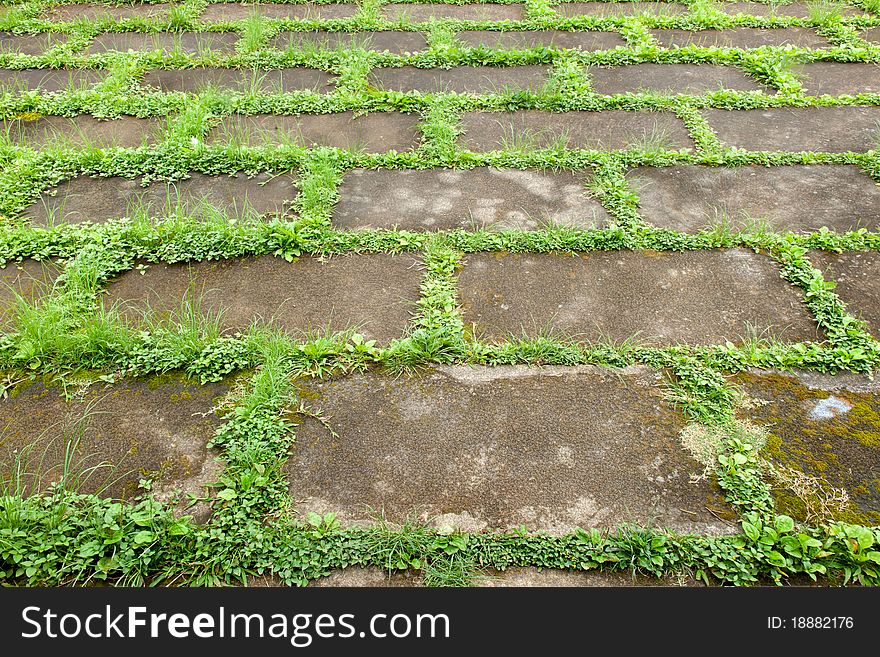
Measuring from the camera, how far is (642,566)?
2195 millimetres

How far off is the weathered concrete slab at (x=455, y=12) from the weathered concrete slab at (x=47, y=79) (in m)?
2.52

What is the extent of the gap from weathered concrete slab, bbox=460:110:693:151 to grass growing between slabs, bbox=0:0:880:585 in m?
0.05

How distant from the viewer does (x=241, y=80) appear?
508cm

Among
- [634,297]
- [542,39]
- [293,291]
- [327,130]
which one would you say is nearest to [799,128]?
[542,39]

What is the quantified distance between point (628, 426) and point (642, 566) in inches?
23.5

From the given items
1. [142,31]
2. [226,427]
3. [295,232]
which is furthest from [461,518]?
[142,31]

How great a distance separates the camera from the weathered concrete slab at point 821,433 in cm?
239

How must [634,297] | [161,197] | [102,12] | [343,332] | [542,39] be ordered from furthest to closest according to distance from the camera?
1. [102,12]
2. [542,39]
3. [161,197]
4. [634,297]
5. [343,332]

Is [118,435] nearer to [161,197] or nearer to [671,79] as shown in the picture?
[161,197]

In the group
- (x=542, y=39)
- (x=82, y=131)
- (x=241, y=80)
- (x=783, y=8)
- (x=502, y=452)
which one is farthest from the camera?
(x=783, y=8)

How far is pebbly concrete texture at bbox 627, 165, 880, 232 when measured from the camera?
3.71 m

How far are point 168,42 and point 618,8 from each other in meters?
3.94

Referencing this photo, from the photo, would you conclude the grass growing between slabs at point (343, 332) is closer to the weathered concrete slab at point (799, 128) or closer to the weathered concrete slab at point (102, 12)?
the weathered concrete slab at point (799, 128)

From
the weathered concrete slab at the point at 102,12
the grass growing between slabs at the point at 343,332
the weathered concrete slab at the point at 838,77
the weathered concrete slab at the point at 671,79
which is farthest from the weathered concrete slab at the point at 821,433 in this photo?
the weathered concrete slab at the point at 102,12
